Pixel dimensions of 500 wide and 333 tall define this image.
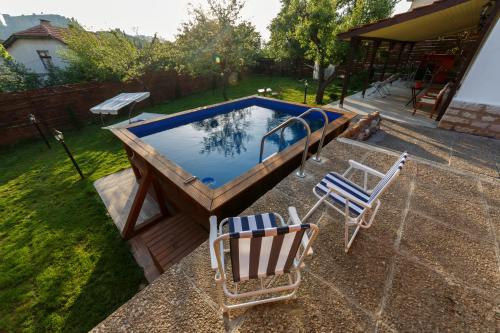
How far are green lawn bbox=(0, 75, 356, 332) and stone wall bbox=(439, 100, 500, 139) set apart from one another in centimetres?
908

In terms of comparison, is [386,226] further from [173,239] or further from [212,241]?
[173,239]

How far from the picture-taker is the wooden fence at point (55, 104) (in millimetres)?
9273

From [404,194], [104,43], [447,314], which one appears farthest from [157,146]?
[104,43]

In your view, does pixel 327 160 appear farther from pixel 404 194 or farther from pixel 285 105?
pixel 285 105

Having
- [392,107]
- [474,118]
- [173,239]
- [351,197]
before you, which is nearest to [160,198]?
[173,239]

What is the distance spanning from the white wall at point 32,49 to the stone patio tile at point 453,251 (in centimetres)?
2621

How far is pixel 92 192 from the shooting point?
5.86 metres

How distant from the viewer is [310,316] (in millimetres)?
1944

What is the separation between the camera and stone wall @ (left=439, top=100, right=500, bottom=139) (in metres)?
5.17

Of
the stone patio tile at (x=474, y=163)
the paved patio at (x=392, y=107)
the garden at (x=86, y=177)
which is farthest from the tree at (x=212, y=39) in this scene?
the stone patio tile at (x=474, y=163)

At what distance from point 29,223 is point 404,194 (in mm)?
8585

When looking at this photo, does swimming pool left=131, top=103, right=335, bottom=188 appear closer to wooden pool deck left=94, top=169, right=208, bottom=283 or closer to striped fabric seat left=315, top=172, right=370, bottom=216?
wooden pool deck left=94, top=169, right=208, bottom=283

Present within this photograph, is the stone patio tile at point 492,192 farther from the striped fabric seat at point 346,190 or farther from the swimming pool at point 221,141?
the swimming pool at point 221,141

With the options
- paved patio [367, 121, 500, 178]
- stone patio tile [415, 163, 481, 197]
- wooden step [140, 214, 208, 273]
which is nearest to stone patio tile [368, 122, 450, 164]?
paved patio [367, 121, 500, 178]
